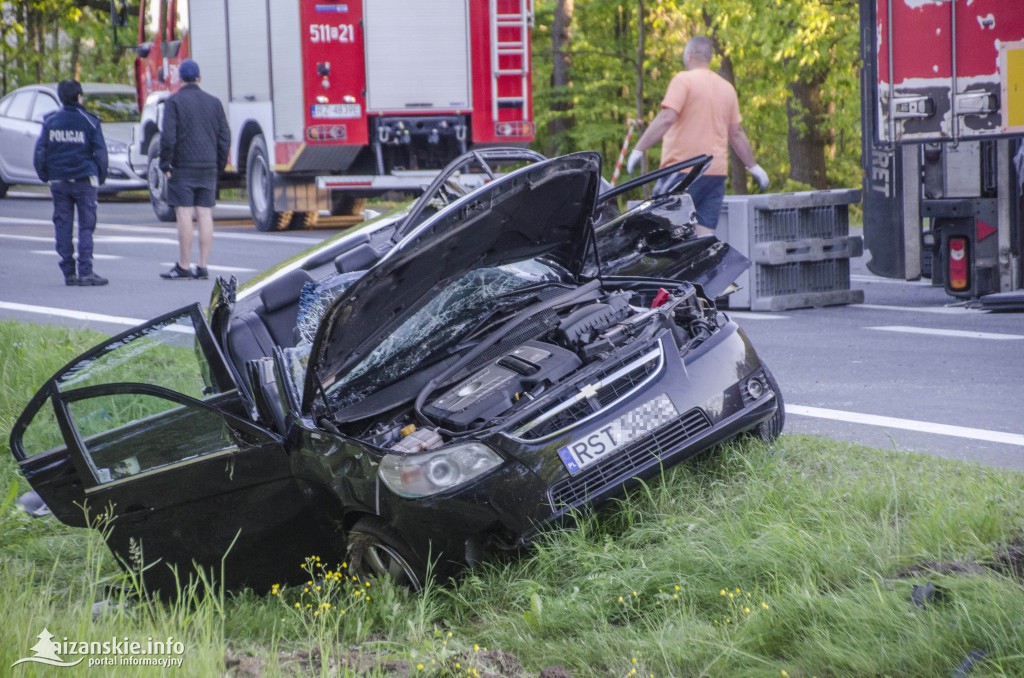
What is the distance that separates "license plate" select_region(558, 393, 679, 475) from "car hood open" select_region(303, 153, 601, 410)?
32.5 inches

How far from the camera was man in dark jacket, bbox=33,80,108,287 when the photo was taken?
11.8 meters

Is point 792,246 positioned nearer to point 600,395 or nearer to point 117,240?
point 600,395

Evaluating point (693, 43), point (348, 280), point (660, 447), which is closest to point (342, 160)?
point (693, 43)

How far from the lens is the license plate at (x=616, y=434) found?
4441mm

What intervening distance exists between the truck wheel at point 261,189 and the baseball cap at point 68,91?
4.40m

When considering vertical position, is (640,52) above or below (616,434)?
above

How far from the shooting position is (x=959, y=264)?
962 centimetres

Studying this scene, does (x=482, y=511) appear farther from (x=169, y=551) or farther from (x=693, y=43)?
(x=693, y=43)

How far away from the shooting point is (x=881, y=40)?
9.25 metres

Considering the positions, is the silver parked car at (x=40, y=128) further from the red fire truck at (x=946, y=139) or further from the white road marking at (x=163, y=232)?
the red fire truck at (x=946, y=139)

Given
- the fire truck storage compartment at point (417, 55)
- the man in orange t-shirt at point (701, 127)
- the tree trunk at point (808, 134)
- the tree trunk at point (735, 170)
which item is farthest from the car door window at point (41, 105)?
the man in orange t-shirt at point (701, 127)

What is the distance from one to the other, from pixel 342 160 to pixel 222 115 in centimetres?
371

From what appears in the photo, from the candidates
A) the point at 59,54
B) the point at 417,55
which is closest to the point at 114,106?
the point at 417,55

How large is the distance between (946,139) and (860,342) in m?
1.77
